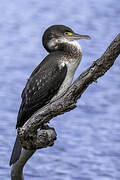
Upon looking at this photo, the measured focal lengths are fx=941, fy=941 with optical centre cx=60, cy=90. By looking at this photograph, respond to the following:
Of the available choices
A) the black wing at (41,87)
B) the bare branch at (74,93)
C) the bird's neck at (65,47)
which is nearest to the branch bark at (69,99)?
the bare branch at (74,93)

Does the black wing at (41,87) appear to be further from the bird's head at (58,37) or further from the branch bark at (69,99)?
the branch bark at (69,99)

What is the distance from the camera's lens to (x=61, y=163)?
32.7 ft

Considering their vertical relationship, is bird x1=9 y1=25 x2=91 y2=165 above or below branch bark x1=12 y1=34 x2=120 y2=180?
above

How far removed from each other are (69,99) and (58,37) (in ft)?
2.72

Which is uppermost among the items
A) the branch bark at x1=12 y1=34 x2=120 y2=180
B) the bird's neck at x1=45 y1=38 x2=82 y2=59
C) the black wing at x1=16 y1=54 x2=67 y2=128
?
the bird's neck at x1=45 y1=38 x2=82 y2=59

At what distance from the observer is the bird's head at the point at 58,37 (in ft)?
21.0

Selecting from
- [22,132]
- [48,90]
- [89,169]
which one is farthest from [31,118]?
[89,169]

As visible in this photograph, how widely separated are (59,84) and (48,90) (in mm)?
88

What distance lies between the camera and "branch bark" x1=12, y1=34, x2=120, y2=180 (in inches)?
Answer: 219

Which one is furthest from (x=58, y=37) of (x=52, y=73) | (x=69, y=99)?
(x=69, y=99)

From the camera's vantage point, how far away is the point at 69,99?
18.9ft

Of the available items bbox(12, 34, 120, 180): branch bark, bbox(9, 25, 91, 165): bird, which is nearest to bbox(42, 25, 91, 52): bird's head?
bbox(9, 25, 91, 165): bird

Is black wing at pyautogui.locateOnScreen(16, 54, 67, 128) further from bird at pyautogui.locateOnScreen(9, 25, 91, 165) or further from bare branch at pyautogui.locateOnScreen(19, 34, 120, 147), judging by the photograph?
bare branch at pyautogui.locateOnScreen(19, 34, 120, 147)

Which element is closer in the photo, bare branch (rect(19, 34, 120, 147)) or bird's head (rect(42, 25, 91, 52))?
bare branch (rect(19, 34, 120, 147))
